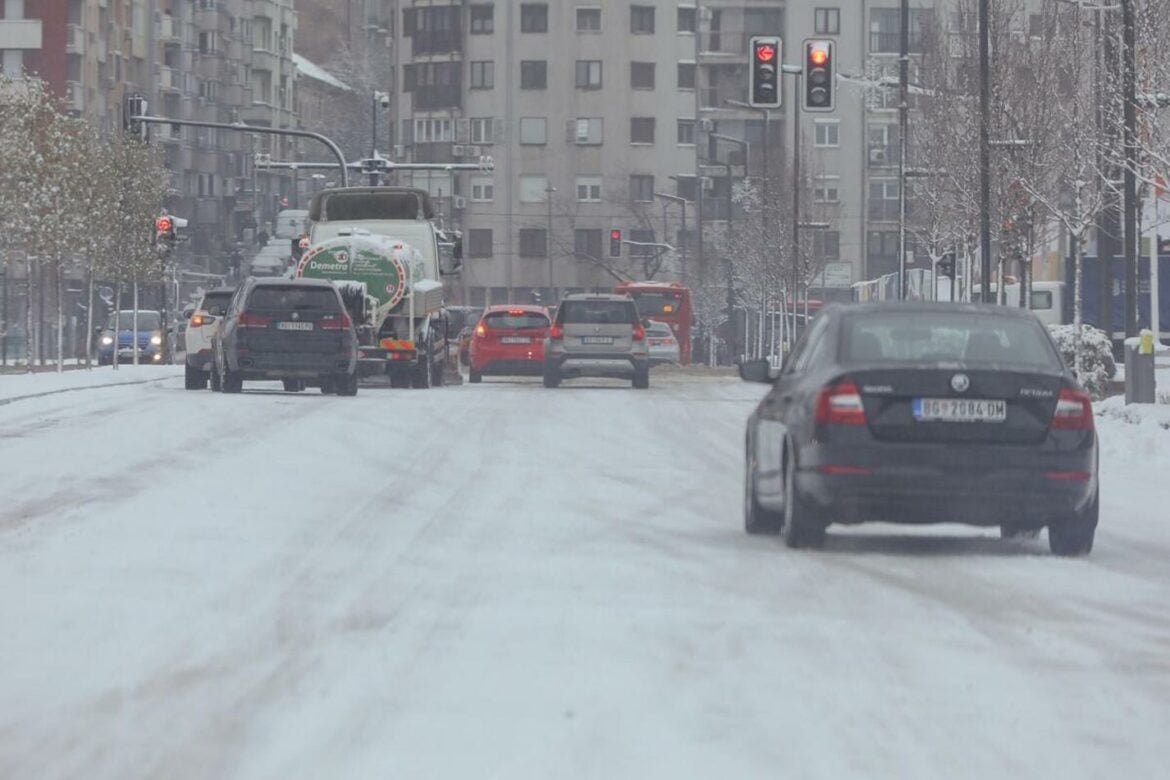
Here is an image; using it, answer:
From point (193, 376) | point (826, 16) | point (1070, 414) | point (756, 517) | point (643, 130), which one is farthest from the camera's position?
point (643, 130)

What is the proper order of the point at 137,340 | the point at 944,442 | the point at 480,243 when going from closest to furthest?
1. the point at 944,442
2. the point at 137,340
3. the point at 480,243

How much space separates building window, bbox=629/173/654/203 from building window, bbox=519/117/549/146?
174 inches

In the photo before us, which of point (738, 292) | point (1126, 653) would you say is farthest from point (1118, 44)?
point (738, 292)

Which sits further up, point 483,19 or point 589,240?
point 483,19

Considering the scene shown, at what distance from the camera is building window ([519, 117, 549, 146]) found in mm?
120688

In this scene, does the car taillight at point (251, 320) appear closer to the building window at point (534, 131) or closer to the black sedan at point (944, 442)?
the black sedan at point (944, 442)

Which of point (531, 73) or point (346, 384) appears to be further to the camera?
point (531, 73)

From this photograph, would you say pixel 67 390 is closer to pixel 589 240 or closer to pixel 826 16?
pixel 589 240

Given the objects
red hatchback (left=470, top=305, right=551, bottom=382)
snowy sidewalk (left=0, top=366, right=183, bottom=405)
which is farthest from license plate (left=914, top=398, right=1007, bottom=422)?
red hatchback (left=470, top=305, right=551, bottom=382)

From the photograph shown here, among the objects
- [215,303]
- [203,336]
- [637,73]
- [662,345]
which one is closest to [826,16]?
[637,73]

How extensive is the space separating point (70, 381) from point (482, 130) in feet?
266

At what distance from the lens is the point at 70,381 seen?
4156 centimetres

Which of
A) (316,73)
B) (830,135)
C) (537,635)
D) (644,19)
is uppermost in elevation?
(316,73)

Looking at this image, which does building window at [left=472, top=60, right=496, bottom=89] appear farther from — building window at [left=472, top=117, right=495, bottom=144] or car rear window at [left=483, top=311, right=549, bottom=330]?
car rear window at [left=483, top=311, right=549, bottom=330]
